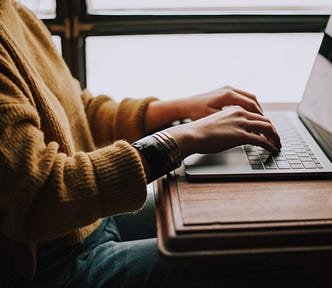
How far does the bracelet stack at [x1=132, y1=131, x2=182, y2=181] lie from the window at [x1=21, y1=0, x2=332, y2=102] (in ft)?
2.32

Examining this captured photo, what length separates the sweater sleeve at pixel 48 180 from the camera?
0.61m

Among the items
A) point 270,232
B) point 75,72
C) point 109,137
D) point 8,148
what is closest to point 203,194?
point 270,232

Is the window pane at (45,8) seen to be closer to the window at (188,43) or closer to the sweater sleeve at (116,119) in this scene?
the window at (188,43)

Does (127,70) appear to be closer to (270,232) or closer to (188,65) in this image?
(188,65)

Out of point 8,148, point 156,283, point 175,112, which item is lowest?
point 156,283

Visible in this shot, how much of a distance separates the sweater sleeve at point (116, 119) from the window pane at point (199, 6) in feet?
1.28

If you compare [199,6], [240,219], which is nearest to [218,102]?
[240,219]

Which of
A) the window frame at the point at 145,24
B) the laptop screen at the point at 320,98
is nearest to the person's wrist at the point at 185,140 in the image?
the laptop screen at the point at 320,98

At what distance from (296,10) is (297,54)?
20cm

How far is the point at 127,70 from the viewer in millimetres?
1506

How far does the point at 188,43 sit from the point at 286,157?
78cm

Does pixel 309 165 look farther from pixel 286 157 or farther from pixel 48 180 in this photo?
pixel 48 180

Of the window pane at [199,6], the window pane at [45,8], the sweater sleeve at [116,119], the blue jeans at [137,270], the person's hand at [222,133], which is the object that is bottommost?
the blue jeans at [137,270]

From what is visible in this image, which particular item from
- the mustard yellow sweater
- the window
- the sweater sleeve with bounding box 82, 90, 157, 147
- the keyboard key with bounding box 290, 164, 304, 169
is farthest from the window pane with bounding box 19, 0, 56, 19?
the keyboard key with bounding box 290, 164, 304, 169
